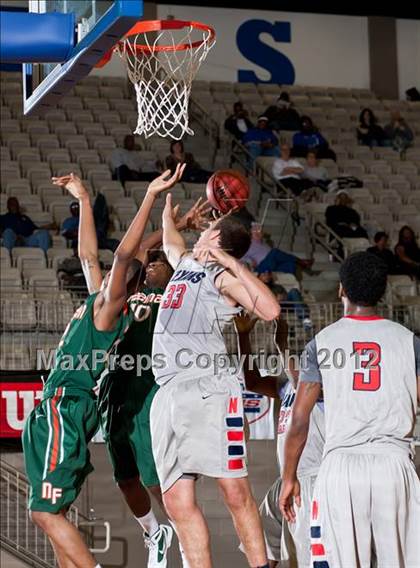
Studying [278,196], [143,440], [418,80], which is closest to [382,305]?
[278,196]

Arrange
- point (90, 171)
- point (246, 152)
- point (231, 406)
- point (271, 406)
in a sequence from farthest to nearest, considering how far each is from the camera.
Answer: point (246, 152) < point (90, 171) < point (271, 406) < point (231, 406)

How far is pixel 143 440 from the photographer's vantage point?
6328 mm

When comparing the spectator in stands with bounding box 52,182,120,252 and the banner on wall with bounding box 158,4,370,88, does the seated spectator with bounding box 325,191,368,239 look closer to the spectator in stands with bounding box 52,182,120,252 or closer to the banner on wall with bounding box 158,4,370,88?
the spectator in stands with bounding box 52,182,120,252

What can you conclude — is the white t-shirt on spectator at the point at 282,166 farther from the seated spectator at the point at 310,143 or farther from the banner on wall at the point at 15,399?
the banner on wall at the point at 15,399

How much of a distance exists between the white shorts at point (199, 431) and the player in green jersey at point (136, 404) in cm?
86

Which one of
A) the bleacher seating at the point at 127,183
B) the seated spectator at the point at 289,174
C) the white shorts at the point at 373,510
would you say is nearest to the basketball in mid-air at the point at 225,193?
the white shorts at the point at 373,510

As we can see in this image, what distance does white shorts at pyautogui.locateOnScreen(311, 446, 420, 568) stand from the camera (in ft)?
14.7

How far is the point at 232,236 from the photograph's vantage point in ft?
18.6

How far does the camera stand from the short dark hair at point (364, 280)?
4684 mm

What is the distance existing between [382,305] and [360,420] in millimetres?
7131

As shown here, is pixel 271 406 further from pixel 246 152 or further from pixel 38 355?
pixel 246 152

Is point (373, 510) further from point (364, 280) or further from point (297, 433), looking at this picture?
point (364, 280)

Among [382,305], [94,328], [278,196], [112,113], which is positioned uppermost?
[112,113]

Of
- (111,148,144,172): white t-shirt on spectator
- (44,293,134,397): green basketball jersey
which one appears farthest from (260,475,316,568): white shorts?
(111,148,144,172): white t-shirt on spectator
